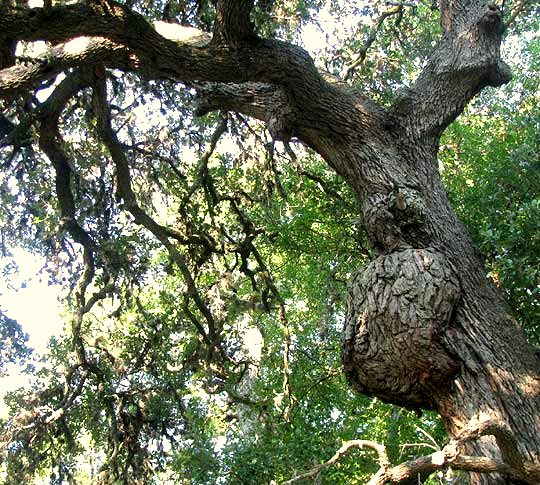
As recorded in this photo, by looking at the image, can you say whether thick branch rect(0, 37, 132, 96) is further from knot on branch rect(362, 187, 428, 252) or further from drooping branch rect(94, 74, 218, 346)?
knot on branch rect(362, 187, 428, 252)

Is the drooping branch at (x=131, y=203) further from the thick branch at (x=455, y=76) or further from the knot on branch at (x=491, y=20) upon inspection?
the knot on branch at (x=491, y=20)

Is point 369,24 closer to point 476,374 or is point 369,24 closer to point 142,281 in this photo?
point 142,281

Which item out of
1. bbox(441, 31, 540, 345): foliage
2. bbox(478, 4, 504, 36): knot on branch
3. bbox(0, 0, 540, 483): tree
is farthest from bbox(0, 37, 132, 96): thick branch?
bbox(441, 31, 540, 345): foliage

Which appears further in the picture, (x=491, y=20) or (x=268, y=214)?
(x=268, y=214)

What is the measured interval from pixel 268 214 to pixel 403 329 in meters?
3.80

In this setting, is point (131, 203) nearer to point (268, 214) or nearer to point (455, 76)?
point (268, 214)

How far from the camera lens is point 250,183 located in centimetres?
903

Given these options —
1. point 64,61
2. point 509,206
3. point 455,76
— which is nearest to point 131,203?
point 64,61

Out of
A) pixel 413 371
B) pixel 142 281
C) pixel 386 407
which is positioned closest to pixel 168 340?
pixel 142 281

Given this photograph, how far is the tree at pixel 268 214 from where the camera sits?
3920mm

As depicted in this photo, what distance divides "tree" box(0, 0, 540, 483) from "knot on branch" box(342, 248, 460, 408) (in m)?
0.01

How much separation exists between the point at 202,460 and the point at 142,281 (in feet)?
8.45

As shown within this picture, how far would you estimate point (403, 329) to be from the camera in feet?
13.0

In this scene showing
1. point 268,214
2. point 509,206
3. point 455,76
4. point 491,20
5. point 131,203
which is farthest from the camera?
point 268,214
